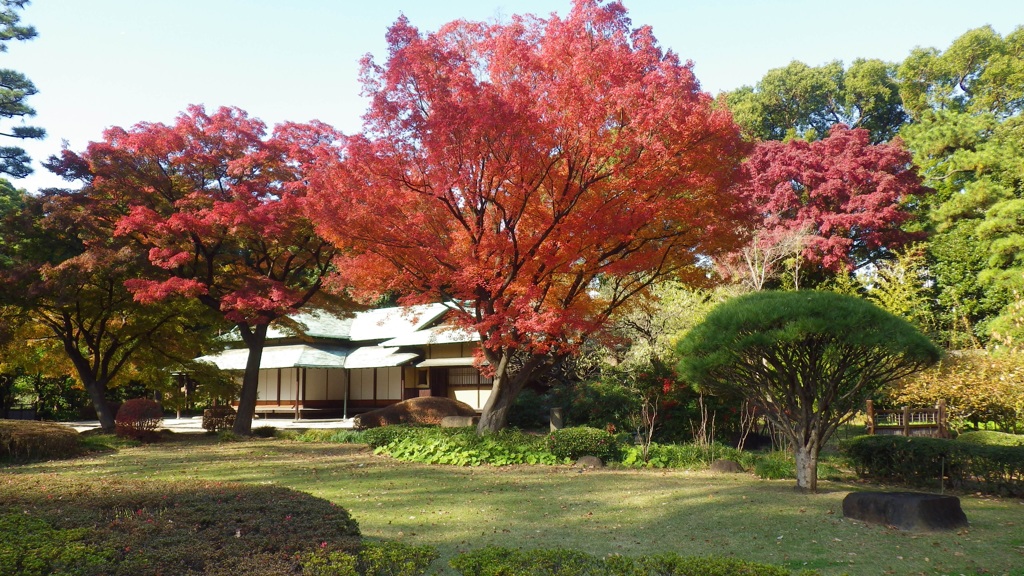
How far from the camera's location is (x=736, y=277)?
22984 millimetres

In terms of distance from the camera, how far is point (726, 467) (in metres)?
12.1

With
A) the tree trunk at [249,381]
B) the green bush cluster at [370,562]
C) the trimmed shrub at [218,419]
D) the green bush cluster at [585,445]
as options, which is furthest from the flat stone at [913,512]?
the trimmed shrub at [218,419]

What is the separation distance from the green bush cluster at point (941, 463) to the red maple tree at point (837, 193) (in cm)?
1553

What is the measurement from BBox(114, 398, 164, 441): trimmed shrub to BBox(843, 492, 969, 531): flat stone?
17314mm

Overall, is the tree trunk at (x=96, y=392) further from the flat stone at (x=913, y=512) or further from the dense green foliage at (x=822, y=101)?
the dense green foliage at (x=822, y=101)

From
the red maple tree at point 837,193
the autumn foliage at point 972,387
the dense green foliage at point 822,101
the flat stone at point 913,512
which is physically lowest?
the flat stone at point 913,512

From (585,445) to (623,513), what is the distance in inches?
193

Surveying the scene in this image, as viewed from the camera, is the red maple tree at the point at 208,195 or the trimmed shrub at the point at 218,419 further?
the trimmed shrub at the point at 218,419

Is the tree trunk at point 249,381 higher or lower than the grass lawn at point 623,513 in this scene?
higher

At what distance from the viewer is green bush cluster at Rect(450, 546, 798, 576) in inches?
166

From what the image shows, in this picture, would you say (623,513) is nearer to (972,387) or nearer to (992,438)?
(992,438)

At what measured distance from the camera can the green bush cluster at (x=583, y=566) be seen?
166 inches

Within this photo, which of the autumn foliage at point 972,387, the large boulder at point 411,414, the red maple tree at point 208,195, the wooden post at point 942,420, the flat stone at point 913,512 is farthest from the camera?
the large boulder at point 411,414

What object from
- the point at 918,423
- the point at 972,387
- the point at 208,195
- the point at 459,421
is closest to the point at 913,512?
the point at 972,387
